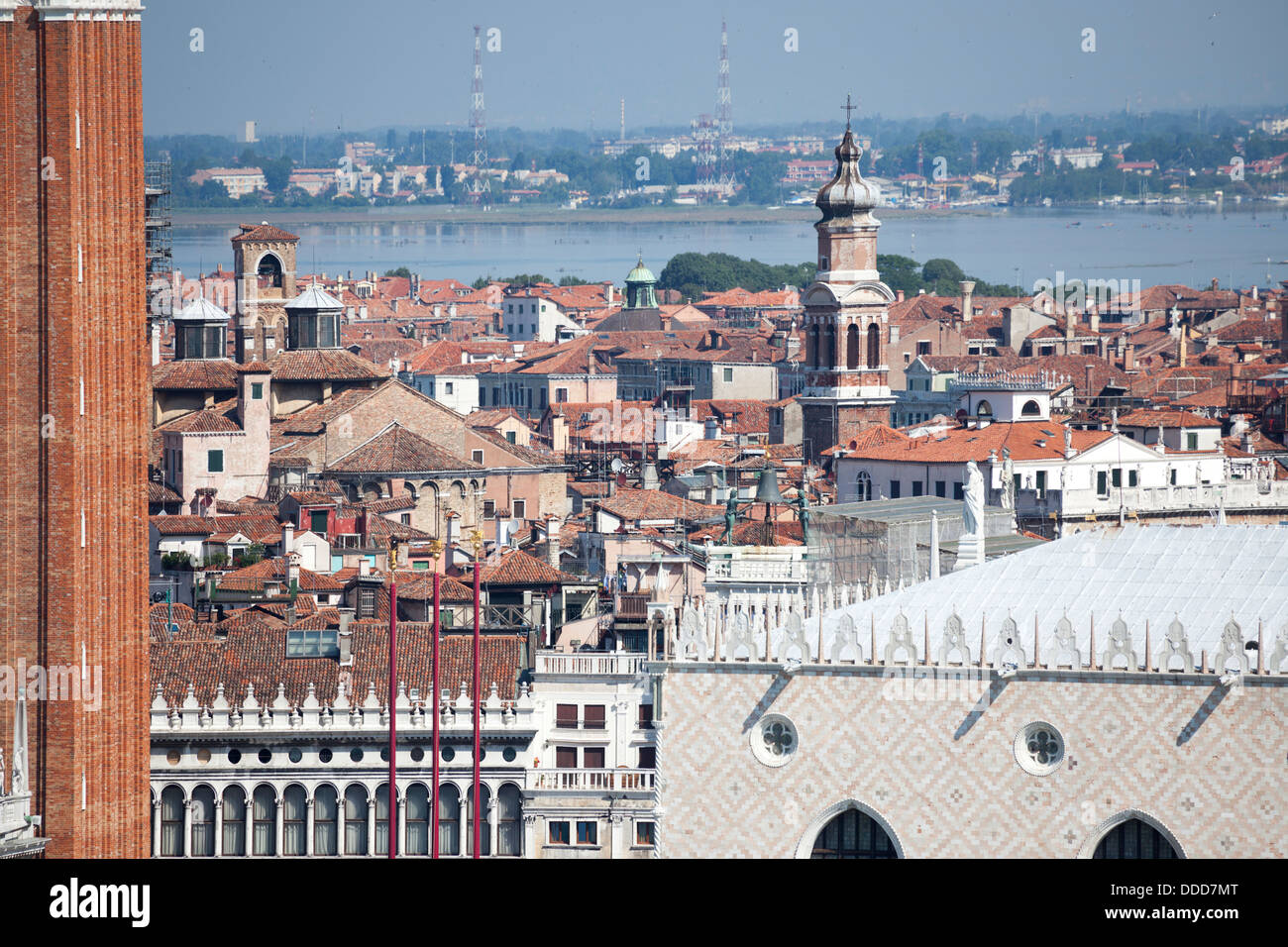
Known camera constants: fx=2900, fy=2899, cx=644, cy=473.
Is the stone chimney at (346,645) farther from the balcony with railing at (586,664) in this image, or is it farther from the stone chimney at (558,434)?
the stone chimney at (558,434)

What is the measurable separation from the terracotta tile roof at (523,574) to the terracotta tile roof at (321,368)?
16750 millimetres

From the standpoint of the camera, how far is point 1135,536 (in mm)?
14398

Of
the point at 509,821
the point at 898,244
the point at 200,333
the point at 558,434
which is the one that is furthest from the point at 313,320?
the point at 898,244

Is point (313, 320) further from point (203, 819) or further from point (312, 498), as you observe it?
point (203, 819)

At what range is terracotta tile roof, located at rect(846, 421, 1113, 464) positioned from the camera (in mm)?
35250

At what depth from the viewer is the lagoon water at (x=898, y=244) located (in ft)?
319

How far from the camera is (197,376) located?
46062 millimetres

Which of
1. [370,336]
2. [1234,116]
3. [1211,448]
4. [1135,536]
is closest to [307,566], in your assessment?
[1211,448]

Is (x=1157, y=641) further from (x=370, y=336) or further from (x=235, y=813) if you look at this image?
(x=370, y=336)

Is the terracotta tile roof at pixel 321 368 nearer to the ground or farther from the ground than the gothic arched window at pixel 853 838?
farther from the ground

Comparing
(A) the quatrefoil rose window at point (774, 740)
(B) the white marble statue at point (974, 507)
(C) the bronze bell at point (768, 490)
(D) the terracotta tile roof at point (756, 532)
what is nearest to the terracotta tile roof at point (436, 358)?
(D) the terracotta tile roof at point (756, 532)

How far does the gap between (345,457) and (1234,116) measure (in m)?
56.2

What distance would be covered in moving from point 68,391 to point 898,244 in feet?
394
